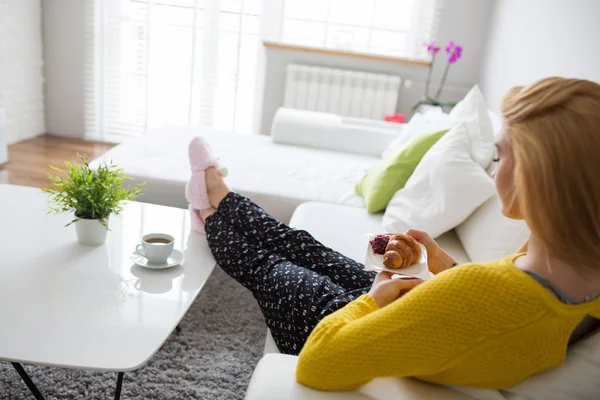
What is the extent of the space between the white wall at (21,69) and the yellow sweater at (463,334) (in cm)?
388

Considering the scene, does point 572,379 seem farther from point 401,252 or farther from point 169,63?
point 169,63

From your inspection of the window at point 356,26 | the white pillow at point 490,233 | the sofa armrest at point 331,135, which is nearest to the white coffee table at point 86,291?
the white pillow at point 490,233

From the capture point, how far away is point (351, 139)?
317 centimetres

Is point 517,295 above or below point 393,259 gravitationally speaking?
above

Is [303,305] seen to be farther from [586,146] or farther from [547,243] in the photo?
[586,146]

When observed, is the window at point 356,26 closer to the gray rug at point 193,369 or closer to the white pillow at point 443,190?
the white pillow at point 443,190

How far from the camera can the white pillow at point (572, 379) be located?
0.83 meters

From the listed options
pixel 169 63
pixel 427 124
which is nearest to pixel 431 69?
pixel 427 124

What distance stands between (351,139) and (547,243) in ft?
8.01

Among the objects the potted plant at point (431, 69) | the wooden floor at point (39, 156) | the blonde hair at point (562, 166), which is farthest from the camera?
the potted plant at point (431, 69)

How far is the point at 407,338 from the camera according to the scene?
0.83 m

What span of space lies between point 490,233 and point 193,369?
40.1 inches

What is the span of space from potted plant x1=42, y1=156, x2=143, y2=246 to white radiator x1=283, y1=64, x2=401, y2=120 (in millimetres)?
2674

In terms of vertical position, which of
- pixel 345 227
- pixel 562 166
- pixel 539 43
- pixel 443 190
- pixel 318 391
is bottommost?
pixel 345 227
